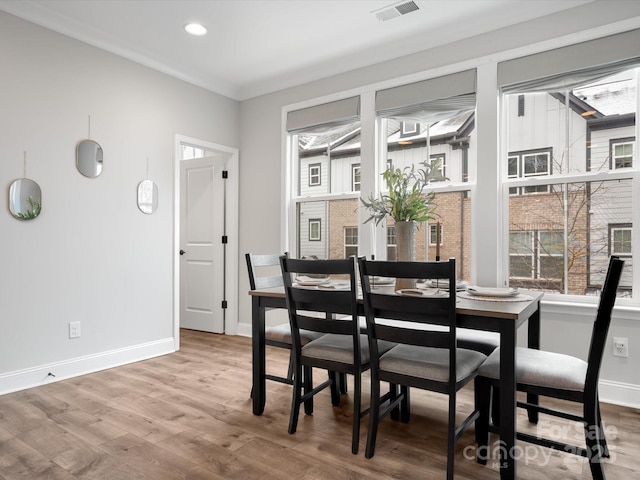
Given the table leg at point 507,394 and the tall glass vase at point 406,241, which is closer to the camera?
the table leg at point 507,394

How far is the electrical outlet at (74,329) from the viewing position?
10.9ft

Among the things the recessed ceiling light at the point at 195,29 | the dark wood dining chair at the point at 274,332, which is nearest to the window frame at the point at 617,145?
the dark wood dining chair at the point at 274,332

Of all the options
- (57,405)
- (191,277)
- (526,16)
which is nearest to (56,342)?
(57,405)

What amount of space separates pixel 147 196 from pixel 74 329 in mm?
1286

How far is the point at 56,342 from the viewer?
325 cm

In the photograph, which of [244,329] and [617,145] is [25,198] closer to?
[244,329]

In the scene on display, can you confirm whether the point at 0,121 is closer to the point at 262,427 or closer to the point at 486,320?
the point at 262,427

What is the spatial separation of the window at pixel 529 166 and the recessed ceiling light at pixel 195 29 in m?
2.63

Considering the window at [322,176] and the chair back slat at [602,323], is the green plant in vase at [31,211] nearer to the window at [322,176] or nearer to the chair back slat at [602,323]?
the window at [322,176]

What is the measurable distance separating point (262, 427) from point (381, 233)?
6.79 feet

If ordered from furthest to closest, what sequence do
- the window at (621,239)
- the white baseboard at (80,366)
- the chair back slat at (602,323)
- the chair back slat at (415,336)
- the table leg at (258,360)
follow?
the white baseboard at (80,366)
the window at (621,239)
the table leg at (258,360)
the chair back slat at (415,336)
the chair back slat at (602,323)

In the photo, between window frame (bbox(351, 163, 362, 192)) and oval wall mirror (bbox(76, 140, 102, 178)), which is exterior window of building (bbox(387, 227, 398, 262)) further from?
oval wall mirror (bbox(76, 140, 102, 178))

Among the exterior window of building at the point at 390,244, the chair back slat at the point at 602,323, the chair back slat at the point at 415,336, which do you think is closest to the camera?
the chair back slat at the point at 602,323

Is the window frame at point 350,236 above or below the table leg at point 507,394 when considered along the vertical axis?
above
